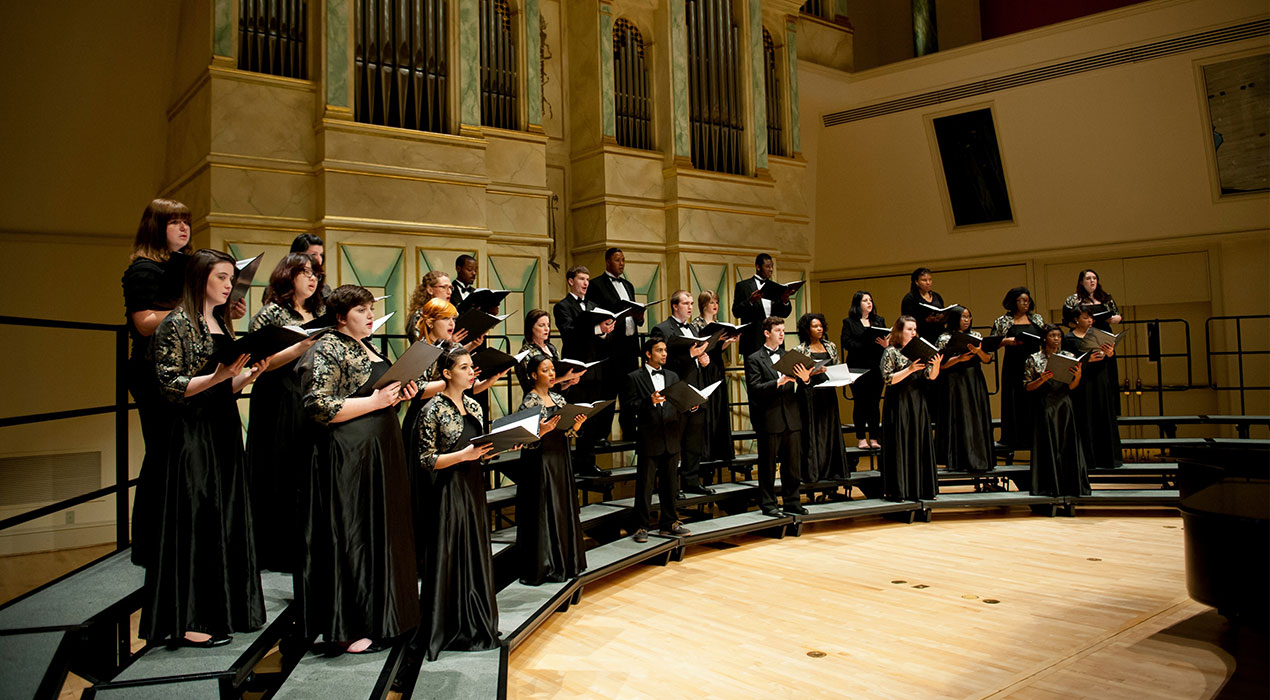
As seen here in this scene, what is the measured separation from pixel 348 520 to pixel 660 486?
294 cm

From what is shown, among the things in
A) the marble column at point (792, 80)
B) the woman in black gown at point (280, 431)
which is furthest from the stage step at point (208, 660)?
the marble column at point (792, 80)

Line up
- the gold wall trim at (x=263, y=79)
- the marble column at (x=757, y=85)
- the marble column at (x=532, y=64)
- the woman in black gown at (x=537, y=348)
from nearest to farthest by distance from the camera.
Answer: the woman in black gown at (x=537, y=348) → the gold wall trim at (x=263, y=79) → the marble column at (x=532, y=64) → the marble column at (x=757, y=85)

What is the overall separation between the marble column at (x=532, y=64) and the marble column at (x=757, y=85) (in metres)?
2.34

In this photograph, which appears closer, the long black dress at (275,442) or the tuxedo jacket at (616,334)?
the long black dress at (275,442)

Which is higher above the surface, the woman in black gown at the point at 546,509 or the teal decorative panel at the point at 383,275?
the teal decorative panel at the point at 383,275

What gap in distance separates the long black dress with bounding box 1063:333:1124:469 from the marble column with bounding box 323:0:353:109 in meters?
5.70

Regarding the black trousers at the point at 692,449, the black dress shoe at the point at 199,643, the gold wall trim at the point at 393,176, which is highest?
the gold wall trim at the point at 393,176

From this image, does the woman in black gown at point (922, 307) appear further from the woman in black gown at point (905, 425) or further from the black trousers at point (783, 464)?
the black trousers at point (783, 464)

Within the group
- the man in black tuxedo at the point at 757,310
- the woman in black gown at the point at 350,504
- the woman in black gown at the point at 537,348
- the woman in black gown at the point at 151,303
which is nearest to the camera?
the woman in black gown at the point at 151,303

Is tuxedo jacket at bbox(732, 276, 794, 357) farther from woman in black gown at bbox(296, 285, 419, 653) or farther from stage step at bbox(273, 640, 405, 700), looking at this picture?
stage step at bbox(273, 640, 405, 700)

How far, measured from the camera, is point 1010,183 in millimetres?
9398

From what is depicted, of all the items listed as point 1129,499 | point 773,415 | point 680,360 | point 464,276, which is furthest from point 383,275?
point 1129,499

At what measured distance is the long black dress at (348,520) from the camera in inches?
111

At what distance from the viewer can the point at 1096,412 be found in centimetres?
684
